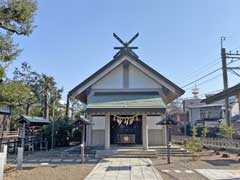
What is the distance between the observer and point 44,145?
20984 millimetres

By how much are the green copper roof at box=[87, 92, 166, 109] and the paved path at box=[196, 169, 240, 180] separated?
5.45 m

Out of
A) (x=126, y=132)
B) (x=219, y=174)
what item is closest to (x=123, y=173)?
(x=219, y=174)

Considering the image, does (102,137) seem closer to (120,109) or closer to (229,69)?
(120,109)

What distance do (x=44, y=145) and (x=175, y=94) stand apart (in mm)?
11452

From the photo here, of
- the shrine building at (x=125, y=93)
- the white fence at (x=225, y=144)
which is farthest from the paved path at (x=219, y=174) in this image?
the shrine building at (x=125, y=93)

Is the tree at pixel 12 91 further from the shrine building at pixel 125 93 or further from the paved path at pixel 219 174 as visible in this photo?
the shrine building at pixel 125 93

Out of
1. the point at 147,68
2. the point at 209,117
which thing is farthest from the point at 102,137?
the point at 209,117

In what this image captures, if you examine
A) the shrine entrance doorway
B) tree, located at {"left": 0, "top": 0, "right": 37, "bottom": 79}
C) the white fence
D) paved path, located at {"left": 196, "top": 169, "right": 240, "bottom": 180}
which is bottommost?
paved path, located at {"left": 196, "top": 169, "right": 240, "bottom": 180}

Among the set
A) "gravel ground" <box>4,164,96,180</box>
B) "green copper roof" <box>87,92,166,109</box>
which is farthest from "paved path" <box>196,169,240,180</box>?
"green copper roof" <box>87,92,166,109</box>

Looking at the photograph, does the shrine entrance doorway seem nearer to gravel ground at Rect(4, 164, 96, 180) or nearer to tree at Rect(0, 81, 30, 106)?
gravel ground at Rect(4, 164, 96, 180)

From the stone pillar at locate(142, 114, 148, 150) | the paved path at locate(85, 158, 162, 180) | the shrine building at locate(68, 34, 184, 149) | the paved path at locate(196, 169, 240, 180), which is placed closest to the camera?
the paved path at locate(196, 169, 240, 180)

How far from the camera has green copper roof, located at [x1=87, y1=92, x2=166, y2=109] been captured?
15016mm

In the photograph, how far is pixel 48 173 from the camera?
9508 millimetres

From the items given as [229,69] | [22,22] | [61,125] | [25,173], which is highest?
[229,69]
